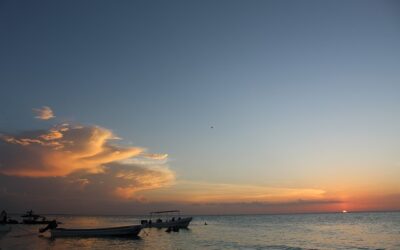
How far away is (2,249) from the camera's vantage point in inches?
1636

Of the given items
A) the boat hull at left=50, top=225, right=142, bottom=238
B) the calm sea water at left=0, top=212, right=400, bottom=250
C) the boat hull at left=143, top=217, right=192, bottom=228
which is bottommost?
the calm sea water at left=0, top=212, right=400, bottom=250

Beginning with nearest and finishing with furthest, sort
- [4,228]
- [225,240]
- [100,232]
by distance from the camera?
[225,240] < [100,232] < [4,228]

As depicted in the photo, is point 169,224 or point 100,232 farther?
point 169,224

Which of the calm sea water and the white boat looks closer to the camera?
the calm sea water

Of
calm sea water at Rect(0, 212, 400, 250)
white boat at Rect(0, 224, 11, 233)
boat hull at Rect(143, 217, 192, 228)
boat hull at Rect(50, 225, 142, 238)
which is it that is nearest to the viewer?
calm sea water at Rect(0, 212, 400, 250)

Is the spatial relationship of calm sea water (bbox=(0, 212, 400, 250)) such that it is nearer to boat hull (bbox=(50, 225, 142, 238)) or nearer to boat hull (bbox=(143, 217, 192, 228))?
boat hull (bbox=(50, 225, 142, 238))

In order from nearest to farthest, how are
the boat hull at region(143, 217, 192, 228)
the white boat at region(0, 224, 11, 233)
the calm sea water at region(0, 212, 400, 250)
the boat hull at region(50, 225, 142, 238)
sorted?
the calm sea water at region(0, 212, 400, 250) < the boat hull at region(50, 225, 142, 238) < the white boat at region(0, 224, 11, 233) < the boat hull at region(143, 217, 192, 228)

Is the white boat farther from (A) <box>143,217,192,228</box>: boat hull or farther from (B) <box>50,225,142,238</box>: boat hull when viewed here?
(A) <box>143,217,192,228</box>: boat hull

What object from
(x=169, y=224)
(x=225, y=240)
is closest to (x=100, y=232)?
(x=225, y=240)

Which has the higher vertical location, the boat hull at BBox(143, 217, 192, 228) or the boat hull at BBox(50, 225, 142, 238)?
the boat hull at BBox(143, 217, 192, 228)

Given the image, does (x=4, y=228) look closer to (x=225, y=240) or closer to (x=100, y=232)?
(x=100, y=232)

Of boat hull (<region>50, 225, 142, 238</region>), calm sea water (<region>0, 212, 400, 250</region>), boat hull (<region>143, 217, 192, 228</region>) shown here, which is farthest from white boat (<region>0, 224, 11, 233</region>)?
boat hull (<region>143, 217, 192, 228</region>)

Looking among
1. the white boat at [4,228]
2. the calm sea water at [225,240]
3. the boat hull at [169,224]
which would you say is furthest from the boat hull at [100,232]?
the boat hull at [169,224]

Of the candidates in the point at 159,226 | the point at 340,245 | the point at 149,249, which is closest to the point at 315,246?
the point at 340,245
